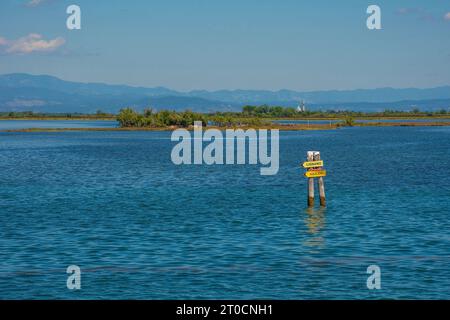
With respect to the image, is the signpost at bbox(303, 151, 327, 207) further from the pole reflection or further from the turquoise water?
the turquoise water

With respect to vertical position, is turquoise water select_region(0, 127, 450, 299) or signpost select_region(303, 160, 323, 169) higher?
signpost select_region(303, 160, 323, 169)

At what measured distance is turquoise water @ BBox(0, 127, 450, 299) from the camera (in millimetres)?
28406

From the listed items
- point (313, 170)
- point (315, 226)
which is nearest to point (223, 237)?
point (315, 226)

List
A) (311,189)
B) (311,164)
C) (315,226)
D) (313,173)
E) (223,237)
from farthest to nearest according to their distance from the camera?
(311,189) → (311,164) → (313,173) → (315,226) → (223,237)

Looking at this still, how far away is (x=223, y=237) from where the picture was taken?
38500mm

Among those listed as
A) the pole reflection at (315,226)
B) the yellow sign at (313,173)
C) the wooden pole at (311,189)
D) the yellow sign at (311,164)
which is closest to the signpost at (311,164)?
the yellow sign at (311,164)

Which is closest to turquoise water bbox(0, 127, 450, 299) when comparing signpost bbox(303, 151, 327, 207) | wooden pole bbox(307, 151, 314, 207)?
wooden pole bbox(307, 151, 314, 207)

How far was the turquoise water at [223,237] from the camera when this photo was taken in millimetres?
28406

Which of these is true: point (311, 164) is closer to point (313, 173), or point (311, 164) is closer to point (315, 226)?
point (313, 173)

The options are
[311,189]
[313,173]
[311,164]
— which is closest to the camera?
[313,173]

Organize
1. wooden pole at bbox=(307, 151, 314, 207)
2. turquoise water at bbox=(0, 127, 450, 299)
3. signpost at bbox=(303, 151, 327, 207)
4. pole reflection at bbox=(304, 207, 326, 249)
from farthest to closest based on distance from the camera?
wooden pole at bbox=(307, 151, 314, 207) → signpost at bbox=(303, 151, 327, 207) → pole reflection at bbox=(304, 207, 326, 249) → turquoise water at bbox=(0, 127, 450, 299)

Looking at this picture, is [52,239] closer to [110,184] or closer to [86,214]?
[86,214]

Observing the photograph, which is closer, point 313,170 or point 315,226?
point 315,226

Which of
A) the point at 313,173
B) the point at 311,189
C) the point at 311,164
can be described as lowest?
the point at 311,189
